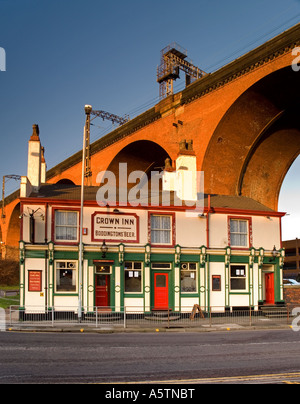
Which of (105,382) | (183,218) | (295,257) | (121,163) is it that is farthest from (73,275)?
(295,257)

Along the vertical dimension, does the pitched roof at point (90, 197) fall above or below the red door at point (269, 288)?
above

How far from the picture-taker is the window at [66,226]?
78.3 ft

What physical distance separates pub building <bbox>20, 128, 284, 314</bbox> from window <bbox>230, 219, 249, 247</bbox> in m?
0.06

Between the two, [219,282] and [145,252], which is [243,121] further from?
[145,252]

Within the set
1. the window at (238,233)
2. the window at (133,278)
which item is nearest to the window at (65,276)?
the window at (133,278)

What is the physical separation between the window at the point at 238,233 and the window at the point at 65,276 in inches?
377

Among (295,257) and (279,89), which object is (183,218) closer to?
(279,89)

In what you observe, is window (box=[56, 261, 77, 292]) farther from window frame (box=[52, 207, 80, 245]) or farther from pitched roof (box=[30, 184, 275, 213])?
pitched roof (box=[30, 184, 275, 213])

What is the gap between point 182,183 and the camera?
27.5 metres

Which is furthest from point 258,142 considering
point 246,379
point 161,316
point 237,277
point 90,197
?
point 246,379

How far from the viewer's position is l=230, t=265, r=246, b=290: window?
2612cm

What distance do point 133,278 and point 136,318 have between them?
2.16 metres

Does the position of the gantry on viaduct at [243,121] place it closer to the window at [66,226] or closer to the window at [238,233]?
the window at [238,233]
